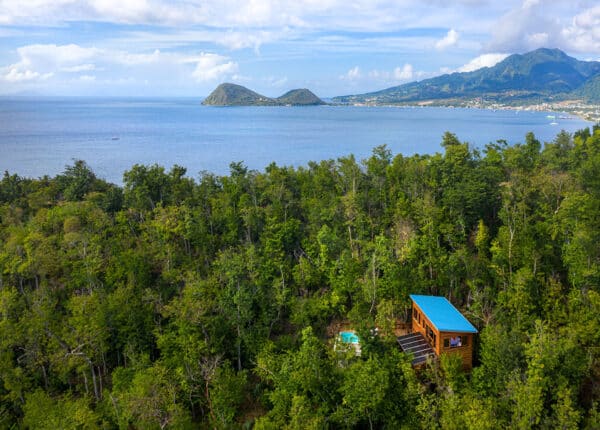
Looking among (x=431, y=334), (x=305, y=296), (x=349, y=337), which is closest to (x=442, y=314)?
(x=431, y=334)

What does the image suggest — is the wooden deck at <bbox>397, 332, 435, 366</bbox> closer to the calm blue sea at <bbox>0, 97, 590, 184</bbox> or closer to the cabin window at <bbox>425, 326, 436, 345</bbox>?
the cabin window at <bbox>425, 326, 436, 345</bbox>

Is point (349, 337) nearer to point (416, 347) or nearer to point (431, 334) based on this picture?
point (416, 347)

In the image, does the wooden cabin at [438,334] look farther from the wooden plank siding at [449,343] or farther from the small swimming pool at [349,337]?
the small swimming pool at [349,337]

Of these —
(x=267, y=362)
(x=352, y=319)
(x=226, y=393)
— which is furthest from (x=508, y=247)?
(x=226, y=393)

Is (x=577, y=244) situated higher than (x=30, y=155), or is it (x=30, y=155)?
(x=30, y=155)

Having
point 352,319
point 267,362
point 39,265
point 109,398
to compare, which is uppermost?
point 39,265

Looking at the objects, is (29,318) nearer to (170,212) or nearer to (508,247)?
(170,212)

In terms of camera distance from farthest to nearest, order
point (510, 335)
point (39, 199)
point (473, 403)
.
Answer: point (39, 199) → point (510, 335) → point (473, 403)
